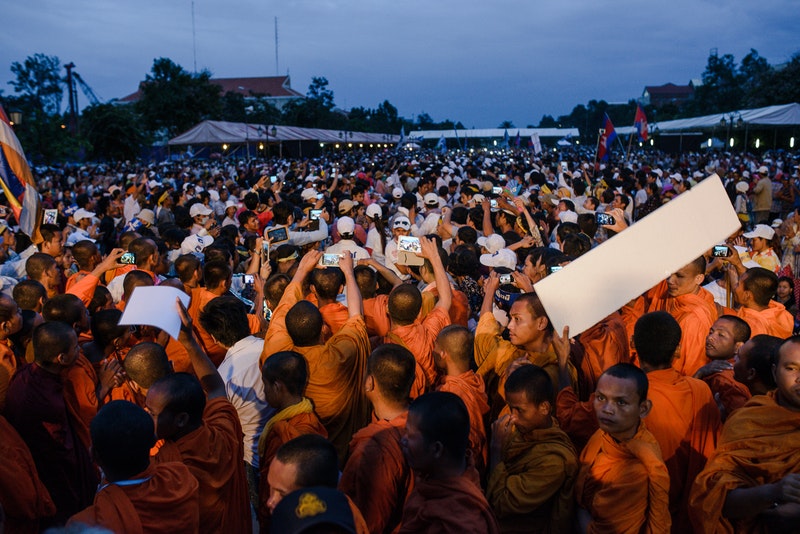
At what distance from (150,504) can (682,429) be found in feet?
7.84

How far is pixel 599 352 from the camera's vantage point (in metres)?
3.94

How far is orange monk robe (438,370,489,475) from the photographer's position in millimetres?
3309

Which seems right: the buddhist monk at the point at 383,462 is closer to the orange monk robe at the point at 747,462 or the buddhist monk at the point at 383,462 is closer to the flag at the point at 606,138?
the orange monk robe at the point at 747,462

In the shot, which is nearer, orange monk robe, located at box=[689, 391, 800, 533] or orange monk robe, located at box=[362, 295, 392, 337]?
orange monk robe, located at box=[689, 391, 800, 533]


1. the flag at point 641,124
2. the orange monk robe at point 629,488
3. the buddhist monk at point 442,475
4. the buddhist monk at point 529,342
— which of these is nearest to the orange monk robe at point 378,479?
the buddhist monk at point 442,475

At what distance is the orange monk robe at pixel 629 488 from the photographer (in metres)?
2.52

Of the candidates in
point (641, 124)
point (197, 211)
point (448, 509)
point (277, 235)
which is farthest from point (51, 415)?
point (641, 124)

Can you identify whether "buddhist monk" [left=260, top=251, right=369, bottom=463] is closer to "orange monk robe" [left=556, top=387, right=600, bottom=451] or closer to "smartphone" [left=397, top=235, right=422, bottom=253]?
"smartphone" [left=397, top=235, right=422, bottom=253]

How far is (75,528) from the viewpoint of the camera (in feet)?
5.14

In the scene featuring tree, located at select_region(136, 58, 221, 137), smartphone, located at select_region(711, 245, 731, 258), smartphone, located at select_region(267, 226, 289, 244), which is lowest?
smartphone, located at select_region(711, 245, 731, 258)

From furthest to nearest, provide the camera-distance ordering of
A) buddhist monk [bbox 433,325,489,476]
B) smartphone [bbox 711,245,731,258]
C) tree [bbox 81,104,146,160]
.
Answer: tree [bbox 81,104,146,160]
smartphone [bbox 711,245,731,258]
buddhist monk [bbox 433,325,489,476]

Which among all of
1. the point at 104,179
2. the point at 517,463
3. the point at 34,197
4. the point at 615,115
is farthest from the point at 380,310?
the point at 615,115

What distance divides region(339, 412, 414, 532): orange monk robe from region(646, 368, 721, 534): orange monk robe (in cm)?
123

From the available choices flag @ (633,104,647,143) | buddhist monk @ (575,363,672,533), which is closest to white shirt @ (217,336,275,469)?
buddhist monk @ (575,363,672,533)
